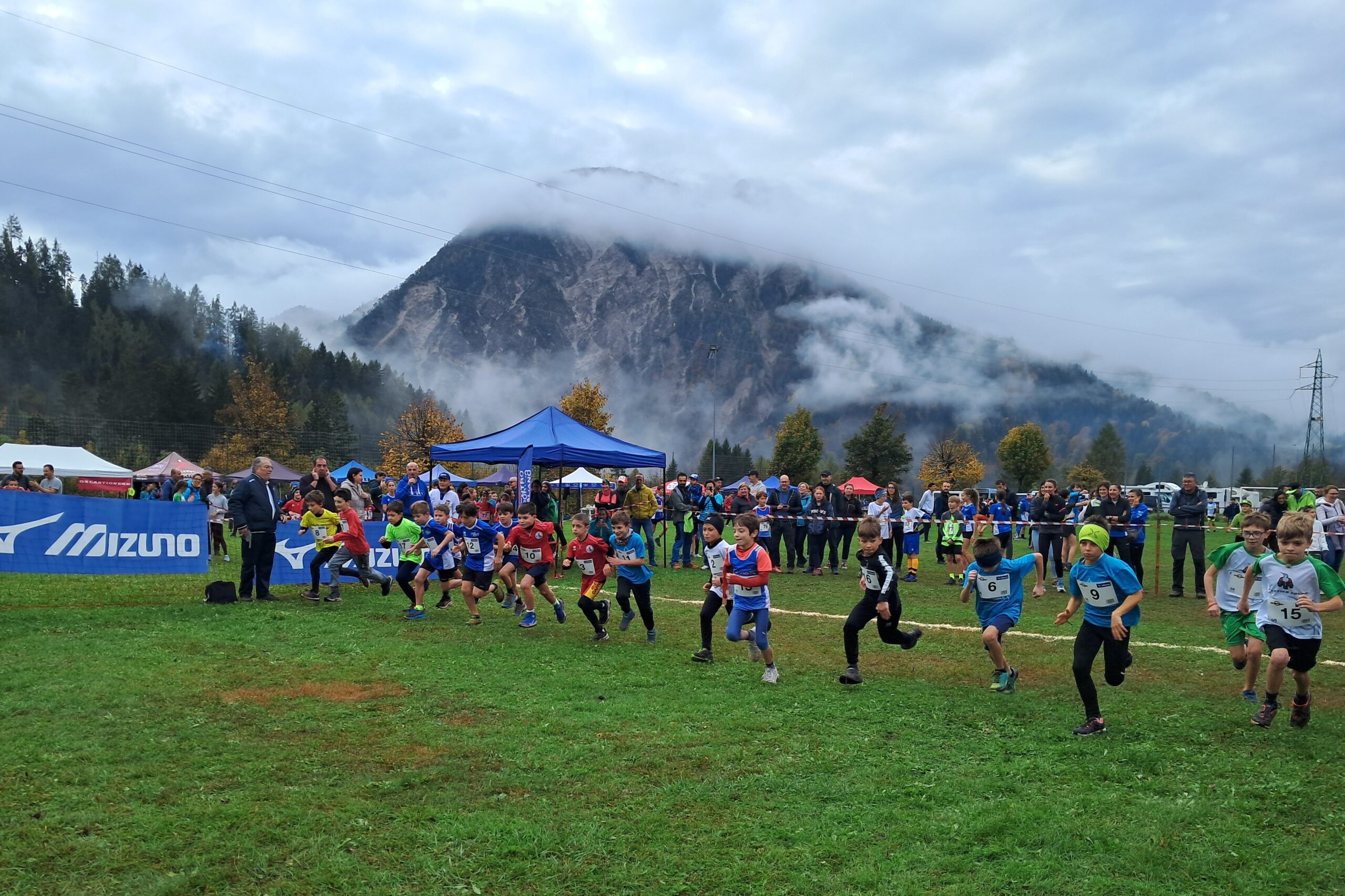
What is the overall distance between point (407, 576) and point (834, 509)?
10.5m

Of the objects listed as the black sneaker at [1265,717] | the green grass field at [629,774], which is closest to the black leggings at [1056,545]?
the green grass field at [629,774]

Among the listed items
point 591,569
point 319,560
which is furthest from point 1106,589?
point 319,560

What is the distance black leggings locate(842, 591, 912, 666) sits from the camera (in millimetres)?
9336

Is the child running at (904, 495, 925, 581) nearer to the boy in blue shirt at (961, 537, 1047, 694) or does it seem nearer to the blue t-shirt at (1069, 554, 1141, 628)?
the boy in blue shirt at (961, 537, 1047, 694)

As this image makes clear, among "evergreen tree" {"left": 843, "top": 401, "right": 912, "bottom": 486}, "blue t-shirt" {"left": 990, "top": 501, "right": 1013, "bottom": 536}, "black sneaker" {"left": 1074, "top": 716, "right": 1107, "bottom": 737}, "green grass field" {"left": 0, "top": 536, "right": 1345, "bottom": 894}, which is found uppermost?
"evergreen tree" {"left": 843, "top": 401, "right": 912, "bottom": 486}

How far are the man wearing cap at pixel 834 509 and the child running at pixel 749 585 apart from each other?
10947mm

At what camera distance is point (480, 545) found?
13.0m

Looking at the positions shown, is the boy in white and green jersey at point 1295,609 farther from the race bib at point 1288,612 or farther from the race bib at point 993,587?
the race bib at point 993,587

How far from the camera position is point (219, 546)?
22969 mm

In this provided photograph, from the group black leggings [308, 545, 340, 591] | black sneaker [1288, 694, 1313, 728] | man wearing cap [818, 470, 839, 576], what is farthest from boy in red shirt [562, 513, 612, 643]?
man wearing cap [818, 470, 839, 576]

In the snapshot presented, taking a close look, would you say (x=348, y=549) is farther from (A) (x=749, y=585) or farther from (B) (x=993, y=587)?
(B) (x=993, y=587)

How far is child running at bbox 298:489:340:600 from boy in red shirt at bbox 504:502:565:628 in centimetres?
370

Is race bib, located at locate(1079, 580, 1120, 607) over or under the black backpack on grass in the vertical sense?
over

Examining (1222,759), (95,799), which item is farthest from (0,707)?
(1222,759)
